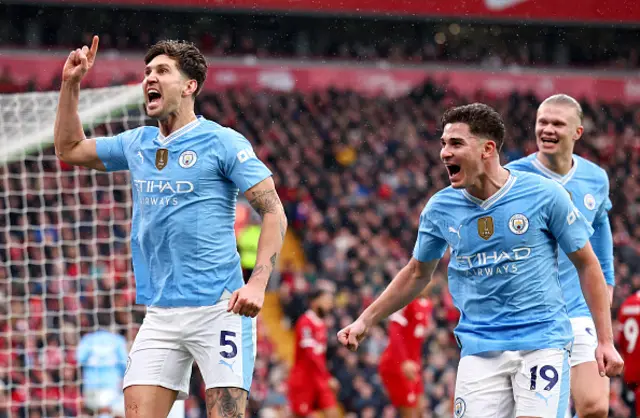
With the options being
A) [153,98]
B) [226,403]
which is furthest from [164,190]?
[226,403]

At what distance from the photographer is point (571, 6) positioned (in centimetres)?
2322

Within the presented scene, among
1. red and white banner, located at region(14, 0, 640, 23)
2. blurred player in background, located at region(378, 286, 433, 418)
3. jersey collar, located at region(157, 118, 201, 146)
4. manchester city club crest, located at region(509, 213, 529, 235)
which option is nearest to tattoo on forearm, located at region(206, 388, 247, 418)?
jersey collar, located at region(157, 118, 201, 146)

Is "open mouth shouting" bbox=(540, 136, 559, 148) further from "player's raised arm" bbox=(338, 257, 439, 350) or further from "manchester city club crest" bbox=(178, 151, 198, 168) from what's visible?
"manchester city club crest" bbox=(178, 151, 198, 168)

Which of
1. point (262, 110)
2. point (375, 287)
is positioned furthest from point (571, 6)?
point (375, 287)

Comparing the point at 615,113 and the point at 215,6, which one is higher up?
the point at 215,6

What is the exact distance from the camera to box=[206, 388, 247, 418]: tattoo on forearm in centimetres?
484

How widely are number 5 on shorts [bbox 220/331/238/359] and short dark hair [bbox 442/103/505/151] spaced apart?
4.66 ft

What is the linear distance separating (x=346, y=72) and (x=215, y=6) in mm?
3600

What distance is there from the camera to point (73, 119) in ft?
17.4

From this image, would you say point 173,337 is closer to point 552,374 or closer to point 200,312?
point 200,312

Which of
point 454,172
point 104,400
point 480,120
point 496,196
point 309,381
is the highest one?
point 480,120

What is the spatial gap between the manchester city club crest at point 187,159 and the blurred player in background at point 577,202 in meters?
2.24

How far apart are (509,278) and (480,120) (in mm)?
740

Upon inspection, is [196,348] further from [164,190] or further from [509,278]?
[509,278]
